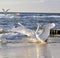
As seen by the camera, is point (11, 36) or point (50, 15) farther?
point (50, 15)

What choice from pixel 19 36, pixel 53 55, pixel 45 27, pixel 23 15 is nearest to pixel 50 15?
pixel 23 15

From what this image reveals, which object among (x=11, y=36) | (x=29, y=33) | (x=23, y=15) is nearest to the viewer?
(x=29, y=33)

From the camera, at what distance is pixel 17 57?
14.6 feet

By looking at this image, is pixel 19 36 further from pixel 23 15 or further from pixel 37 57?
pixel 23 15

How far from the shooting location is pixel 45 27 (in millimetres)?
7266

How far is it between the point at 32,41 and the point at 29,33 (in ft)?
1.70

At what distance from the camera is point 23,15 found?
2033 cm

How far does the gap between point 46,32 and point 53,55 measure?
2754 millimetres

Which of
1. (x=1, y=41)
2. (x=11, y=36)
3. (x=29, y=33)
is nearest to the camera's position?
(x=1, y=41)

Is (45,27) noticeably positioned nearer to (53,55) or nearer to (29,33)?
(29,33)

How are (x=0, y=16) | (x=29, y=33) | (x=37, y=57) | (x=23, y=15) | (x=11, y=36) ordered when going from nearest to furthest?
(x=37, y=57) < (x=29, y=33) < (x=11, y=36) < (x=0, y=16) < (x=23, y=15)

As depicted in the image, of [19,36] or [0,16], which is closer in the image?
[19,36]

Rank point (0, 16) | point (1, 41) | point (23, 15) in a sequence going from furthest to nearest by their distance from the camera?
point (23, 15) → point (0, 16) → point (1, 41)

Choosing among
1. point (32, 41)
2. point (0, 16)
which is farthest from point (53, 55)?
point (0, 16)
